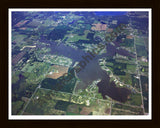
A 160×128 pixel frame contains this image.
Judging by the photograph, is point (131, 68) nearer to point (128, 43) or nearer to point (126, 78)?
point (126, 78)

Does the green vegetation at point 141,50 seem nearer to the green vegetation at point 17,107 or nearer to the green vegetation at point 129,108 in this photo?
the green vegetation at point 129,108

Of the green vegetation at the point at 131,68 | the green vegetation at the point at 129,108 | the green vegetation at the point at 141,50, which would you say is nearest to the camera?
the green vegetation at the point at 129,108

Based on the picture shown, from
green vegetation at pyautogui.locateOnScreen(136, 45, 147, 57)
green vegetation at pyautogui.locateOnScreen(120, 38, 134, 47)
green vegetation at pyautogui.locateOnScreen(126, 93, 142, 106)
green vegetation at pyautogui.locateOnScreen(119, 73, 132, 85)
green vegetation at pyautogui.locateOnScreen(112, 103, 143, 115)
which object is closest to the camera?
green vegetation at pyautogui.locateOnScreen(112, 103, 143, 115)

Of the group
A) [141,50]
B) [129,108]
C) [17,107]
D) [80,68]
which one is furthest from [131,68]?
[17,107]

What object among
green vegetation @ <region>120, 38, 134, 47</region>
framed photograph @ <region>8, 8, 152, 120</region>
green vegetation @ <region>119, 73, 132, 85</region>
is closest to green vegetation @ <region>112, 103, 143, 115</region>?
framed photograph @ <region>8, 8, 152, 120</region>

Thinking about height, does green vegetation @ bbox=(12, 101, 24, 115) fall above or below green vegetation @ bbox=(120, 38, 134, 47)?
below

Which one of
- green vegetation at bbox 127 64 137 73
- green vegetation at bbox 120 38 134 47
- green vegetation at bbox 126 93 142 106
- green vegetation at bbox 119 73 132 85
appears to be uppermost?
green vegetation at bbox 120 38 134 47

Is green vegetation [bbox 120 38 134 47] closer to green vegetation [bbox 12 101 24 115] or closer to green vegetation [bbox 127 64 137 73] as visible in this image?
green vegetation [bbox 127 64 137 73]

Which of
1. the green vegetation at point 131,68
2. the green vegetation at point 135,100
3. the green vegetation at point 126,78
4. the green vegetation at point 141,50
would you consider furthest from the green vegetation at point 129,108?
the green vegetation at point 141,50
